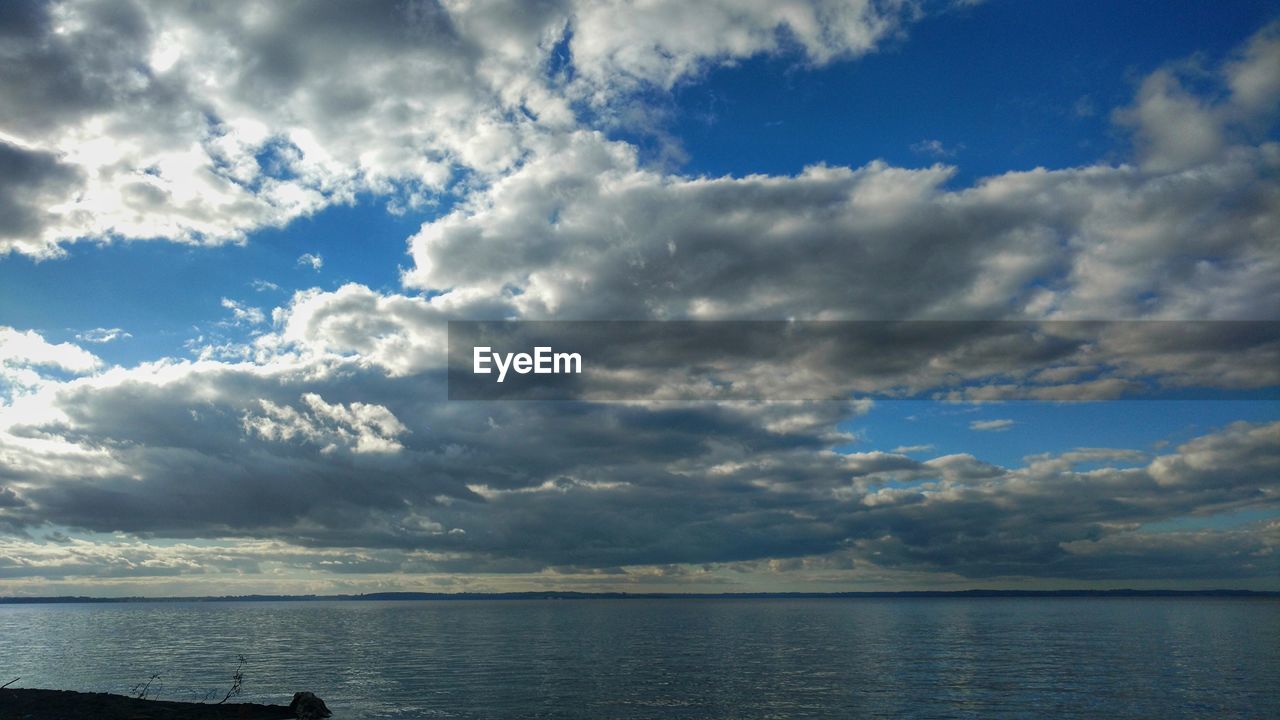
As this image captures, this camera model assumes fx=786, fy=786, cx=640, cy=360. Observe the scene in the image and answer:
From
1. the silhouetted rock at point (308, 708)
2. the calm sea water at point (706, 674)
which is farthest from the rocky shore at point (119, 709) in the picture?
the calm sea water at point (706, 674)

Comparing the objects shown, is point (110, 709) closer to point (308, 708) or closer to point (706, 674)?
point (308, 708)

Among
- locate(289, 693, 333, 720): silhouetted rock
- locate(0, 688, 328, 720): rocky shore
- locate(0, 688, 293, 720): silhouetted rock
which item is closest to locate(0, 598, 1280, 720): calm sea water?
locate(289, 693, 333, 720): silhouetted rock

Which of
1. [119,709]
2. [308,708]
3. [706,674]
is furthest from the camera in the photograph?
[706,674]

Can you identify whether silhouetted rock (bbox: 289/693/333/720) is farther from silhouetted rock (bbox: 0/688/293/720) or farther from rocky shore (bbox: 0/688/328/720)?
silhouetted rock (bbox: 0/688/293/720)

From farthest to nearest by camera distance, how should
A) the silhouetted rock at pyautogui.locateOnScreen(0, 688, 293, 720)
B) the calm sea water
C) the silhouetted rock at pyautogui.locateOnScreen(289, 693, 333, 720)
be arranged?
the calm sea water, the silhouetted rock at pyautogui.locateOnScreen(289, 693, 333, 720), the silhouetted rock at pyautogui.locateOnScreen(0, 688, 293, 720)

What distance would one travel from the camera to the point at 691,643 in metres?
152

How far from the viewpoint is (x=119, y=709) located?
58.6 metres

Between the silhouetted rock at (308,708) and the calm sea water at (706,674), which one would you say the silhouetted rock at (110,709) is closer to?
the silhouetted rock at (308,708)

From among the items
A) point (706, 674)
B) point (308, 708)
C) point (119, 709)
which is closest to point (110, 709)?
point (119, 709)

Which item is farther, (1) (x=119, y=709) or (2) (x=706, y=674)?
(2) (x=706, y=674)

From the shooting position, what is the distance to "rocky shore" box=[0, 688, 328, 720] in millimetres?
56406

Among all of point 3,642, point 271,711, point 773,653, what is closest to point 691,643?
point 773,653

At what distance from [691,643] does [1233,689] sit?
8991 centimetres

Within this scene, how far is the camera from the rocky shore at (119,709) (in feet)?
185
